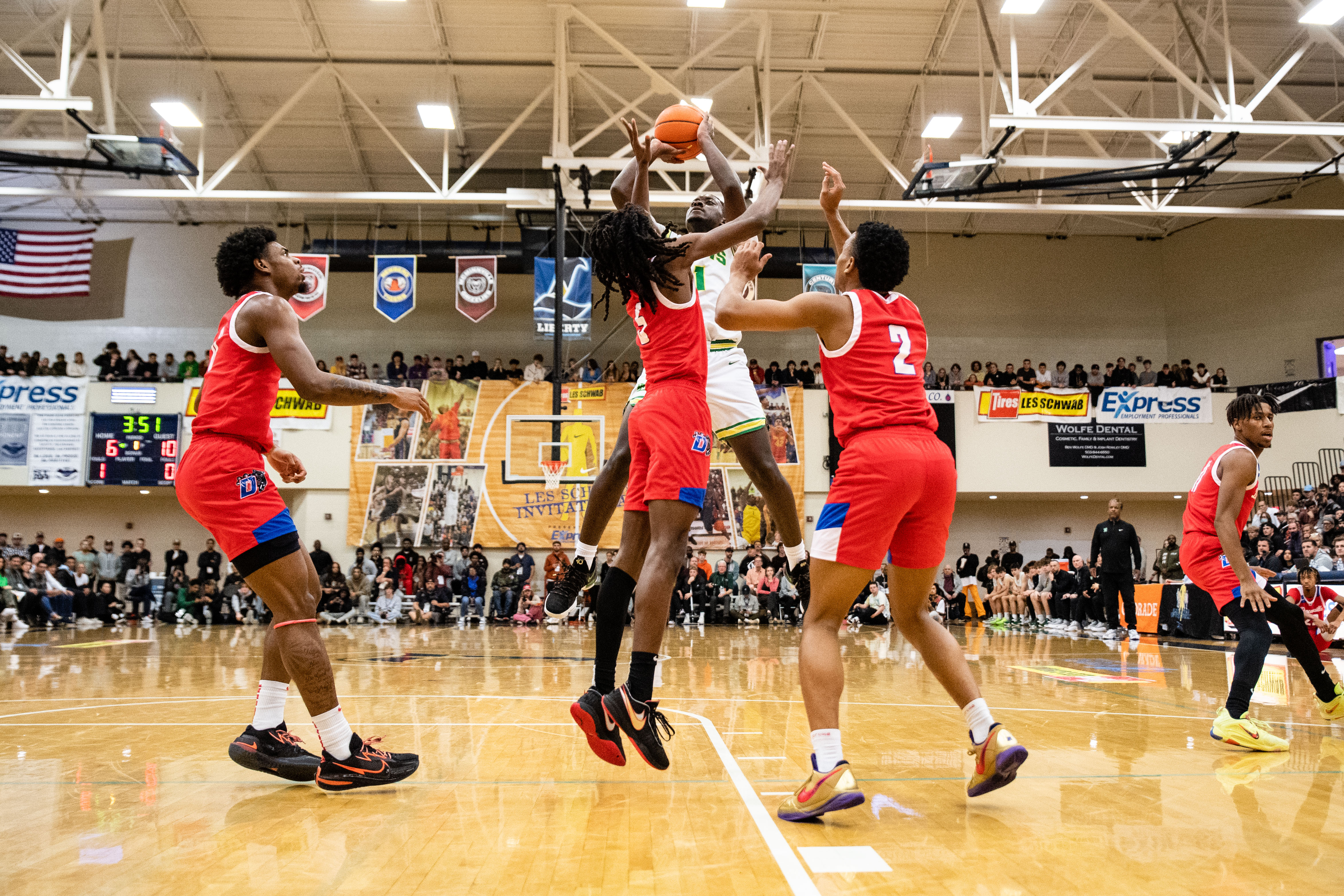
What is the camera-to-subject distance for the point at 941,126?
1714 centimetres

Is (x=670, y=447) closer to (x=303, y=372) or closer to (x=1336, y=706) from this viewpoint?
(x=303, y=372)

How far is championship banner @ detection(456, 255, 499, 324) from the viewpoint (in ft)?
58.7

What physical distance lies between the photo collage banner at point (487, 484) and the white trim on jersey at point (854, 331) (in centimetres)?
1634

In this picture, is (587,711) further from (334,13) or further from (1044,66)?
(1044,66)

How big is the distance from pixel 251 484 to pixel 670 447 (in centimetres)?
156

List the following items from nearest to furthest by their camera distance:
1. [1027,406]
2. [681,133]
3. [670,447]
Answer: [670,447] < [681,133] < [1027,406]

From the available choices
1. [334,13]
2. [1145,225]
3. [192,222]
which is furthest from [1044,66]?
[192,222]

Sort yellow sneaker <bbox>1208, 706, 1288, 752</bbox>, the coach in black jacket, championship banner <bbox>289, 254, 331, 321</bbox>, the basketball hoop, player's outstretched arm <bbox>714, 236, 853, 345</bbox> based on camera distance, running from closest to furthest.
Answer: player's outstretched arm <bbox>714, 236, 853, 345</bbox> < yellow sneaker <bbox>1208, 706, 1288, 752</bbox> < the coach in black jacket < the basketball hoop < championship banner <bbox>289, 254, 331, 321</bbox>

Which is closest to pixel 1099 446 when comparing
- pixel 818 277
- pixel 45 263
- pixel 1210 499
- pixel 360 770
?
pixel 818 277

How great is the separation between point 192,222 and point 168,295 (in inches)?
76.2

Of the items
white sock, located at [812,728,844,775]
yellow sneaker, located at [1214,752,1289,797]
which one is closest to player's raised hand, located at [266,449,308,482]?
white sock, located at [812,728,844,775]

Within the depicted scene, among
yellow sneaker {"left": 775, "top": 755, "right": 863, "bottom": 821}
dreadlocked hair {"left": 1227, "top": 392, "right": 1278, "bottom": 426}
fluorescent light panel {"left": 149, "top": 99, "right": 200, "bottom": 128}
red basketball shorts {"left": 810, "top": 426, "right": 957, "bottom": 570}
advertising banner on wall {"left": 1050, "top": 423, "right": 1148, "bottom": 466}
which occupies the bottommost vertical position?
yellow sneaker {"left": 775, "top": 755, "right": 863, "bottom": 821}

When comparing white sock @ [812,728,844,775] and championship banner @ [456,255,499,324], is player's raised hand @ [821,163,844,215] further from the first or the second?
championship banner @ [456,255,499,324]

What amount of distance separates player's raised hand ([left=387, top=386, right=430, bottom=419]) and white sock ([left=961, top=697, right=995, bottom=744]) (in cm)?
217
